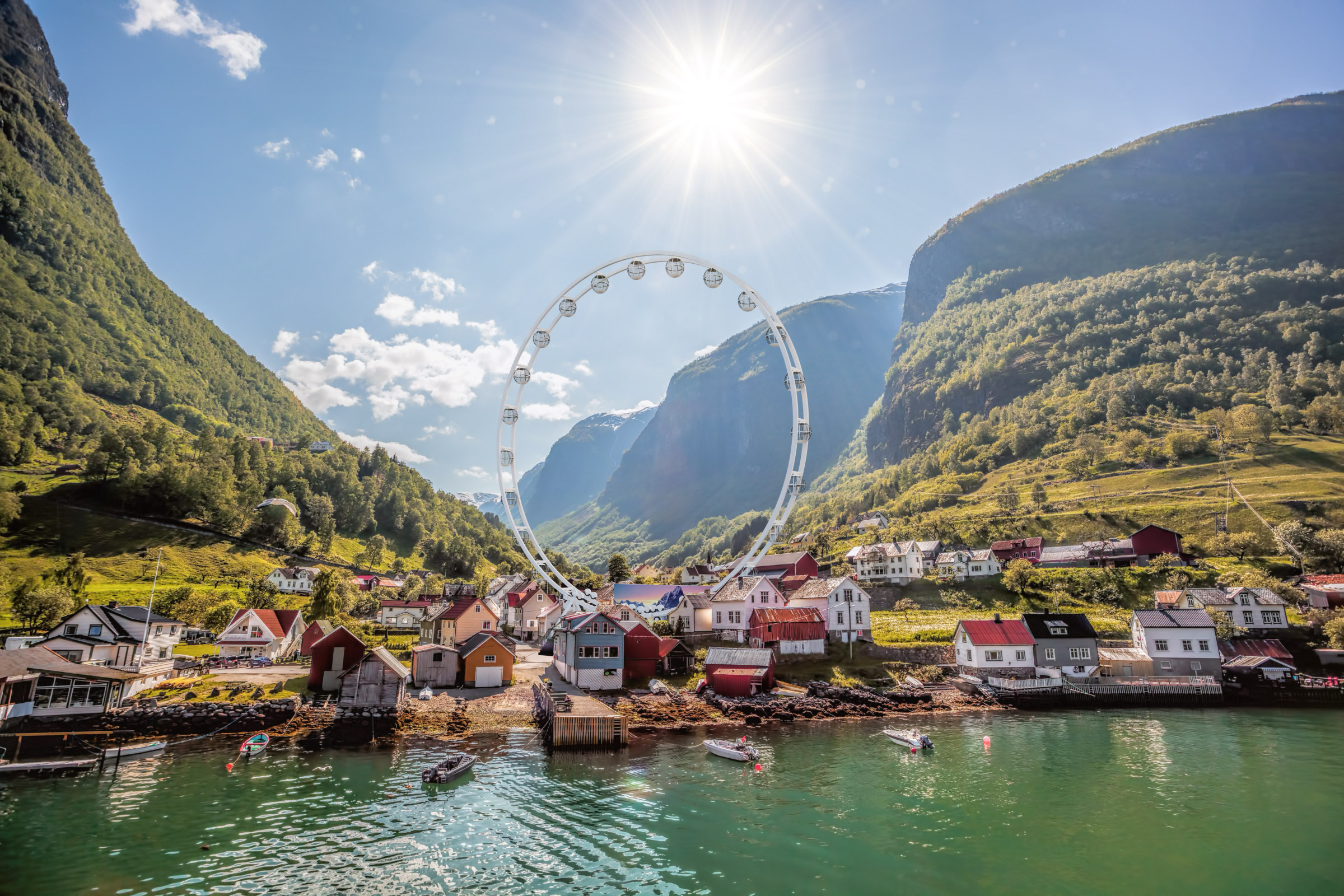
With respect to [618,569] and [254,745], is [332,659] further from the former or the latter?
[618,569]

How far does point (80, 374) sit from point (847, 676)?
213466 millimetres

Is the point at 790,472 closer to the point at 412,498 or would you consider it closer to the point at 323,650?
the point at 323,650

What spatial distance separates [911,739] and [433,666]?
41.9 m

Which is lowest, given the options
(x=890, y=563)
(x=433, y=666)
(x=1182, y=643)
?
(x=433, y=666)

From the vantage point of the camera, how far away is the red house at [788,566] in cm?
10656

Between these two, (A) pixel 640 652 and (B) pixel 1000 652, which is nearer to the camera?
(A) pixel 640 652

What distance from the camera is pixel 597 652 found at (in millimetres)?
57531

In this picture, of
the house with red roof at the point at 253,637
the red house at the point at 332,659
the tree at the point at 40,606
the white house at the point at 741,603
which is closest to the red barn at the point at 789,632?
the white house at the point at 741,603

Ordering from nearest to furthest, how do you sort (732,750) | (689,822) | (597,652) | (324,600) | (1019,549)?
(689,822) → (732,750) → (597,652) → (324,600) → (1019,549)

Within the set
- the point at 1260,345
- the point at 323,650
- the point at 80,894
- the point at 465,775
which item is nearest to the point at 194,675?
the point at 323,650

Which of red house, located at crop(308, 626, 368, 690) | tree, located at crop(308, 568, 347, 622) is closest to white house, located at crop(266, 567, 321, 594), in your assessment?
tree, located at crop(308, 568, 347, 622)

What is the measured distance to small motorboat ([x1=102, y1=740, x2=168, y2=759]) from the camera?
36000mm

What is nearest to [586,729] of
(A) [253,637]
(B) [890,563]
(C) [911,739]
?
(C) [911,739]

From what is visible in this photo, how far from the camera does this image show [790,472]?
165ft
